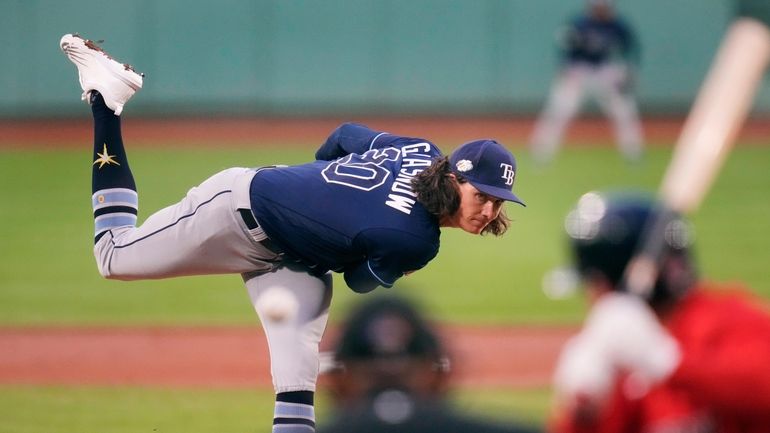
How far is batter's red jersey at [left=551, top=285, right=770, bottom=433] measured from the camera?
289cm

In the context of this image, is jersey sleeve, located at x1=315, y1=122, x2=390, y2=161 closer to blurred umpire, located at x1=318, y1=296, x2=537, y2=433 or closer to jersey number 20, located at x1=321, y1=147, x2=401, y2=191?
jersey number 20, located at x1=321, y1=147, x2=401, y2=191

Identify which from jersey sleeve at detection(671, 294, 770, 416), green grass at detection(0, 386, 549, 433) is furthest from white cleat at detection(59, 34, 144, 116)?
jersey sleeve at detection(671, 294, 770, 416)

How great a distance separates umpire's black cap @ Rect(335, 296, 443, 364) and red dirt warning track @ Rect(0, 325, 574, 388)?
489 centimetres

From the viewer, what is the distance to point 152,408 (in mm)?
7730

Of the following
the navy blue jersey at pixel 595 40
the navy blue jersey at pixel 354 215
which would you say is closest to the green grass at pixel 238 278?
the navy blue jersey at pixel 595 40

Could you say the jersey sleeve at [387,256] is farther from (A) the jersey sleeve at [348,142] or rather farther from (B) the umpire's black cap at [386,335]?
(B) the umpire's black cap at [386,335]

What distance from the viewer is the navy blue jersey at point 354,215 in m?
5.09

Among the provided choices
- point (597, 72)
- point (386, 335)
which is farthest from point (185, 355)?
point (597, 72)

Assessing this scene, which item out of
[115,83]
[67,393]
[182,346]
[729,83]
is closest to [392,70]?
[182,346]

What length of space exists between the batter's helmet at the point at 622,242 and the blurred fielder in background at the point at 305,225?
2.02m

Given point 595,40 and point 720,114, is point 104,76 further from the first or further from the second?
point 595,40

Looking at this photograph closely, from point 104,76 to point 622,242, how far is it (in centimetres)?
354

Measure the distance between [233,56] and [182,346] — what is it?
43.0 feet

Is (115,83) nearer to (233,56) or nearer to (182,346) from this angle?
(182,346)
